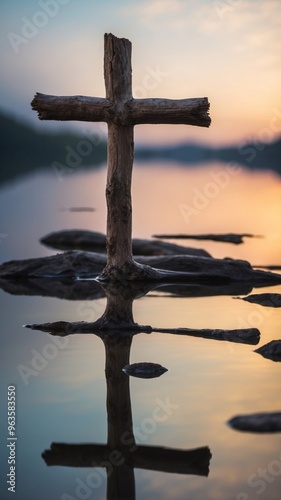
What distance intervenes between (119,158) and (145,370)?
4392mm

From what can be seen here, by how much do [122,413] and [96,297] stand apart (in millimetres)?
4652

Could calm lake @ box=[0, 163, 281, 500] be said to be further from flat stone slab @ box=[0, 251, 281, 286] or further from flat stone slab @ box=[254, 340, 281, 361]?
flat stone slab @ box=[0, 251, 281, 286]

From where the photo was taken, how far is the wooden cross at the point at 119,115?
33.8ft

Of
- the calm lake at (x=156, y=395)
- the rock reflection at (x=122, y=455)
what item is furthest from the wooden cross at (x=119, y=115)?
the rock reflection at (x=122, y=455)

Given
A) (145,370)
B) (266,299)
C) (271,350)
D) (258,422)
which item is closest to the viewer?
(258,422)

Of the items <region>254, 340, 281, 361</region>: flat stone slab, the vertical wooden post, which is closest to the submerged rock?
A: the vertical wooden post

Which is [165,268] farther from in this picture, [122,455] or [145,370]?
[122,455]

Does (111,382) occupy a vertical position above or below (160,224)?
below

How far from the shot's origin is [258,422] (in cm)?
545

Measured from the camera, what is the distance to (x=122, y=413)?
5863 millimetres

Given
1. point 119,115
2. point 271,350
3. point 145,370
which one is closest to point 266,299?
point 271,350

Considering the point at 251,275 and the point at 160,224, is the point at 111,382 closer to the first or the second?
the point at 251,275

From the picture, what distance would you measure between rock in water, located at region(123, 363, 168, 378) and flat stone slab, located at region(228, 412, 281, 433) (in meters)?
1.30

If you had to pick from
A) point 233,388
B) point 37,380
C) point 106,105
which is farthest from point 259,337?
point 106,105
